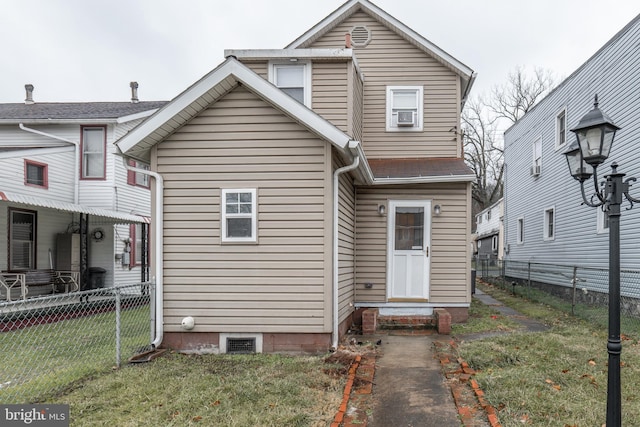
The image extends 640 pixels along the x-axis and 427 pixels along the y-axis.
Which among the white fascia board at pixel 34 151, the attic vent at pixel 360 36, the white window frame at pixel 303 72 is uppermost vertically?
the attic vent at pixel 360 36

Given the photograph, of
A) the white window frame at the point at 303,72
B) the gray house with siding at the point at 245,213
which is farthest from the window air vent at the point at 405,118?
the gray house with siding at the point at 245,213

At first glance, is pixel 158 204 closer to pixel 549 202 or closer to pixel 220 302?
pixel 220 302

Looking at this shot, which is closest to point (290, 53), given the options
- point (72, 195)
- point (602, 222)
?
point (72, 195)

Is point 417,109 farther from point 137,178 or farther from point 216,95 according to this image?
point 137,178

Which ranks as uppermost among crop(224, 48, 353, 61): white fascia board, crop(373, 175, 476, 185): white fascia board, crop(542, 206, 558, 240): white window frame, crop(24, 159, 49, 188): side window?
crop(224, 48, 353, 61): white fascia board

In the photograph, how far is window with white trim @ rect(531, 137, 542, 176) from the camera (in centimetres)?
1619

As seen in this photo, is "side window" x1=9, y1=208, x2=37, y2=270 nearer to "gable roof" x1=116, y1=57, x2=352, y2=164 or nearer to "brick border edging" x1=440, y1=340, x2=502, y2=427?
"gable roof" x1=116, y1=57, x2=352, y2=164

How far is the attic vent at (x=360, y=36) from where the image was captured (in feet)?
33.7

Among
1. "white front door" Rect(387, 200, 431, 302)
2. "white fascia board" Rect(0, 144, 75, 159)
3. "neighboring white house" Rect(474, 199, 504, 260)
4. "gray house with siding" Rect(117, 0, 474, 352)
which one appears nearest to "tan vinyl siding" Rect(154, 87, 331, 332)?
"gray house with siding" Rect(117, 0, 474, 352)

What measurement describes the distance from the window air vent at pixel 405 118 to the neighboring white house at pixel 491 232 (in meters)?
18.4

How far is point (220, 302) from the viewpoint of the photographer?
679 cm

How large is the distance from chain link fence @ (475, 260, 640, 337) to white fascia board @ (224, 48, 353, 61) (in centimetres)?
652

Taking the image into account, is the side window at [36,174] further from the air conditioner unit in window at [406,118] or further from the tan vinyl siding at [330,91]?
A: the air conditioner unit in window at [406,118]

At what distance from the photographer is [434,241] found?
9250 millimetres
